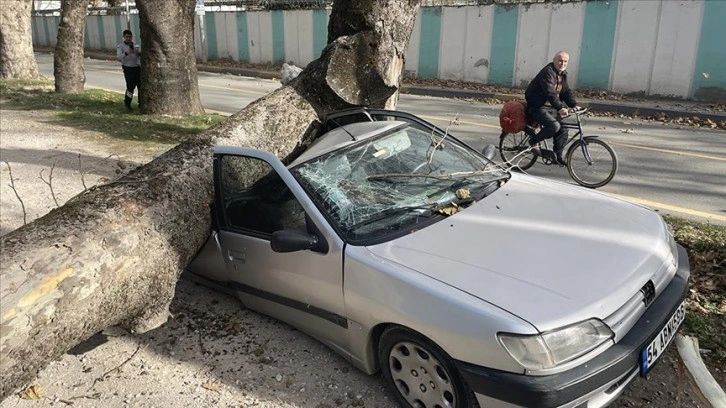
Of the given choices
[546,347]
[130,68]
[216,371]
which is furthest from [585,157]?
[130,68]

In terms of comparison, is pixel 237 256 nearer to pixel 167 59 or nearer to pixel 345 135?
pixel 345 135

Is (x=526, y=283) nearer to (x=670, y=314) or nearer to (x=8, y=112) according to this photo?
(x=670, y=314)

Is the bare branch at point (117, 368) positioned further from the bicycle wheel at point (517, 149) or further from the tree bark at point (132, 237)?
the bicycle wheel at point (517, 149)

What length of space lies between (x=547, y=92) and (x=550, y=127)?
0.45 metres

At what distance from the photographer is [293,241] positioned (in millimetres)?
3170

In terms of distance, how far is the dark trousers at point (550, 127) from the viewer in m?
7.20

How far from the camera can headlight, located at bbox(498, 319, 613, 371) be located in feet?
8.09

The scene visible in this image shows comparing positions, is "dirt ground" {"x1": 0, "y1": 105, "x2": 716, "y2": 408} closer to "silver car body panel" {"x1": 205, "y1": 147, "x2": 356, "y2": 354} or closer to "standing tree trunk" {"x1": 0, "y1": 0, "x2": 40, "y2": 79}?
"silver car body panel" {"x1": 205, "y1": 147, "x2": 356, "y2": 354}

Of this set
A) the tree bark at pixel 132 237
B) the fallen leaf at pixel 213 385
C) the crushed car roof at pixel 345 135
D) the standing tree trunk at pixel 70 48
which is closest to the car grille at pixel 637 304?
the crushed car roof at pixel 345 135

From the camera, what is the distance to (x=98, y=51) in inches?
1347

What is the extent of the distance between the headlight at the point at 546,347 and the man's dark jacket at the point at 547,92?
5047mm

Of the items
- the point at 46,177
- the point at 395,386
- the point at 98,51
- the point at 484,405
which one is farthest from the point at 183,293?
the point at 98,51

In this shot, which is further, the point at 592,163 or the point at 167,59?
the point at 167,59

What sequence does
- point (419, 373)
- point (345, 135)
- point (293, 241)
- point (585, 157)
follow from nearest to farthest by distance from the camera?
point (419, 373), point (293, 241), point (345, 135), point (585, 157)
